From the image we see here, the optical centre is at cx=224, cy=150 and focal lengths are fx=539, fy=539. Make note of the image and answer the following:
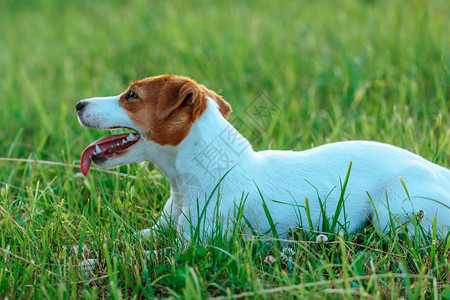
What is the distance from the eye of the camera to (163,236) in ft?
9.25

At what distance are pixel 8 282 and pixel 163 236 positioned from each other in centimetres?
77

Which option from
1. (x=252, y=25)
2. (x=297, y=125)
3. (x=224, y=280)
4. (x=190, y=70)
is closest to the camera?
(x=224, y=280)

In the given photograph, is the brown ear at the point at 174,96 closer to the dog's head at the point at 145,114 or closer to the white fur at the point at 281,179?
the dog's head at the point at 145,114

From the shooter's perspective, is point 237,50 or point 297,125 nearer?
point 297,125

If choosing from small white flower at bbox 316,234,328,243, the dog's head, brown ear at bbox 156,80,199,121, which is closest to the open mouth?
the dog's head

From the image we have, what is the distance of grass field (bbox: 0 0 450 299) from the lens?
8.09ft

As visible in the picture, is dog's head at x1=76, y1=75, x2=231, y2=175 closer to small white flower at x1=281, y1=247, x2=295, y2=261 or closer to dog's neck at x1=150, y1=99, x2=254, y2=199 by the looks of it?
dog's neck at x1=150, y1=99, x2=254, y2=199

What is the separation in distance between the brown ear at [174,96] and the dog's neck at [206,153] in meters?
0.13

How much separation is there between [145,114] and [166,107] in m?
0.15

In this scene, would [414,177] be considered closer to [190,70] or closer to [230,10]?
[190,70]

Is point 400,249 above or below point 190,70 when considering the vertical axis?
below

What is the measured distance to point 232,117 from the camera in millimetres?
4680

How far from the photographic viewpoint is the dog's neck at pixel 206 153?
9.34ft

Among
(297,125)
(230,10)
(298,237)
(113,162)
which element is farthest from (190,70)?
(298,237)
